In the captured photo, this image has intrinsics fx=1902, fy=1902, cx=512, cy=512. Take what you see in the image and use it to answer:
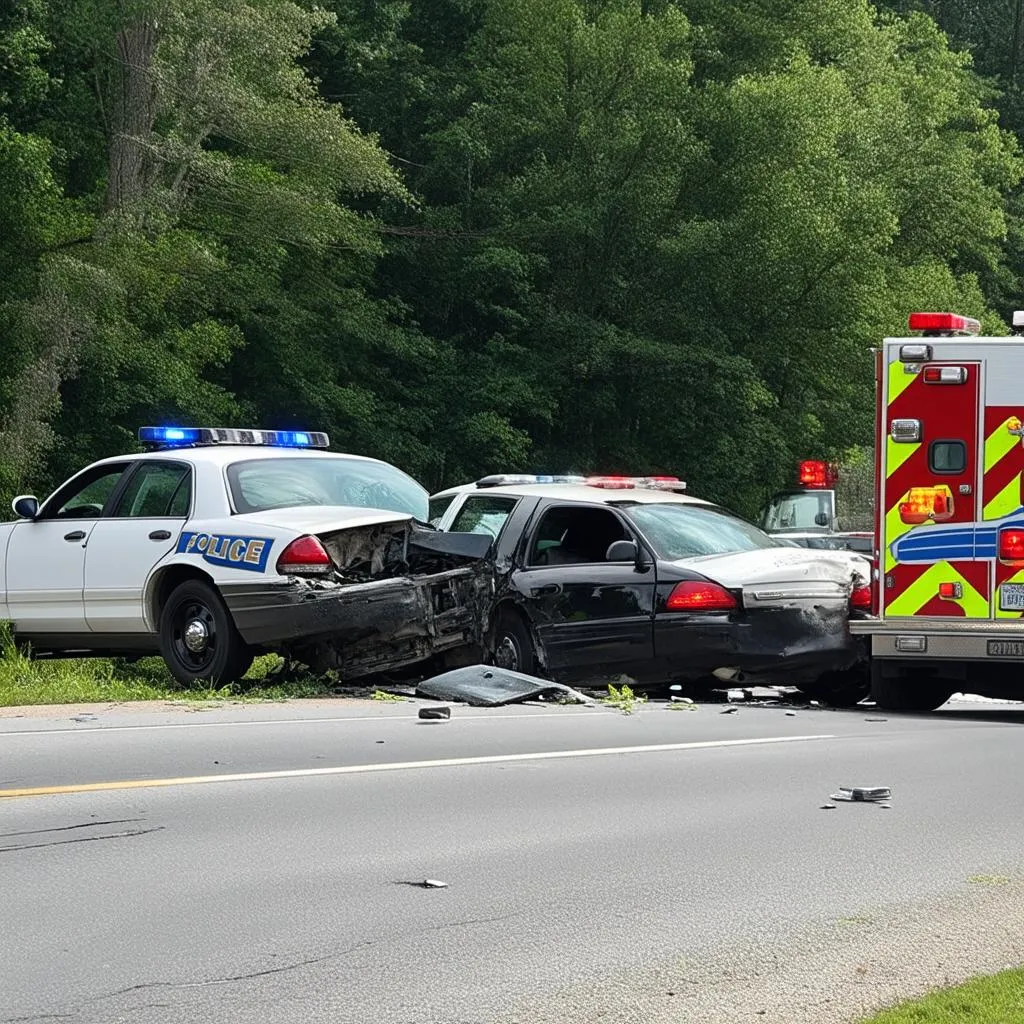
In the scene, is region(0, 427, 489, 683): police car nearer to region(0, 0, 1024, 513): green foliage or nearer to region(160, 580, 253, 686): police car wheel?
region(160, 580, 253, 686): police car wheel

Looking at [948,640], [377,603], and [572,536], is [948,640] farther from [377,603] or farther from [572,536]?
[377,603]

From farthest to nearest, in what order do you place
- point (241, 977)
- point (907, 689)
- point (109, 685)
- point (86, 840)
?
1. point (907, 689)
2. point (109, 685)
3. point (86, 840)
4. point (241, 977)

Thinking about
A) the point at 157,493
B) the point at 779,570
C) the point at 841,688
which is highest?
the point at 157,493

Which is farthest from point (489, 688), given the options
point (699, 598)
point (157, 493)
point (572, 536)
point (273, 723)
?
point (157, 493)

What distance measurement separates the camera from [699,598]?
42.7 ft

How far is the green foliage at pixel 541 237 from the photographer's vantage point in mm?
36281

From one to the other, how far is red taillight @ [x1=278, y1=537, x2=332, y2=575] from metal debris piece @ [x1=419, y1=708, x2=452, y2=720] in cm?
140

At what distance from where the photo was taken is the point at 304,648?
12797 mm

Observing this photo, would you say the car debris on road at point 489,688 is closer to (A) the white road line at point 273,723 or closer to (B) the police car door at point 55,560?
(A) the white road line at point 273,723

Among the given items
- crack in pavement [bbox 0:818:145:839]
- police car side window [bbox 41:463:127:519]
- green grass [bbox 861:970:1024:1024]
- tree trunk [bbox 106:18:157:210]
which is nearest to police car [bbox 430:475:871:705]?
police car side window [bbox 41:463:127:519]

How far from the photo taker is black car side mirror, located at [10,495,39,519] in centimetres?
1351

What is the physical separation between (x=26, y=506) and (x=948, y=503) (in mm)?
6551

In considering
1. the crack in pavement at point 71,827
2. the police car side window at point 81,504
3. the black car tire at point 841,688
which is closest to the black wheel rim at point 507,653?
the black car tire at point 841,688

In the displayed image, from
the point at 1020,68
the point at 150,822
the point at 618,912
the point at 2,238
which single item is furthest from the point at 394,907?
the point at 1020,68
